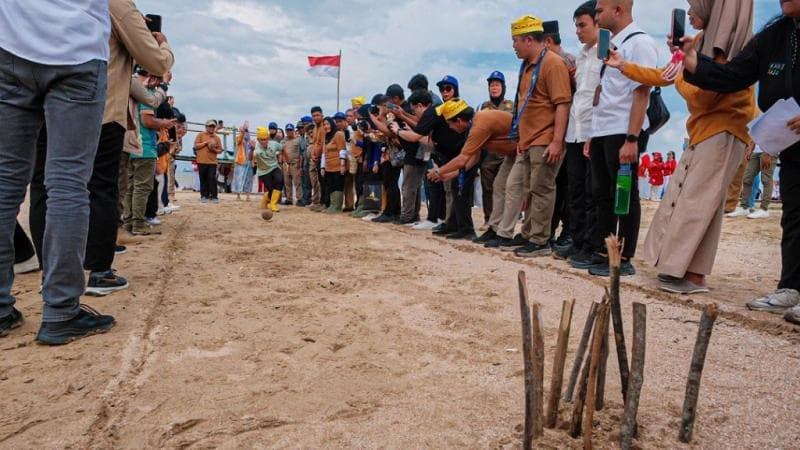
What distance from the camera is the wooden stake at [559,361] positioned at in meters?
1.28

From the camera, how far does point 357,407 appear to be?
61.9 inches

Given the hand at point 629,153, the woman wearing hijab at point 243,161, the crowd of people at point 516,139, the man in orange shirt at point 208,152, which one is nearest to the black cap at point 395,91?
the crowd of people at point 516,139

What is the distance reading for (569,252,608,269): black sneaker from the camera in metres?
3.69

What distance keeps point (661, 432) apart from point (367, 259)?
9.10 ft

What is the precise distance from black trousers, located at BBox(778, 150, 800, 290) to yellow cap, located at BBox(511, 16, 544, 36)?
84.2 inches

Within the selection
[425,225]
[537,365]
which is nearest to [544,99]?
[425,225]

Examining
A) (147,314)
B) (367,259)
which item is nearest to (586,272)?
(367,259)

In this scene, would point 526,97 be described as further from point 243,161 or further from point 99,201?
point 243,161

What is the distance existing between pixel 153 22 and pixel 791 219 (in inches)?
155

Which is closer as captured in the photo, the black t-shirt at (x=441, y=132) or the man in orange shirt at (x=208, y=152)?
the black t-shirt at (x=441, y=132)

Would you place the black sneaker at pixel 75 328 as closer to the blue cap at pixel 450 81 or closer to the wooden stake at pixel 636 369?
the wooden stake at pixel 636 369

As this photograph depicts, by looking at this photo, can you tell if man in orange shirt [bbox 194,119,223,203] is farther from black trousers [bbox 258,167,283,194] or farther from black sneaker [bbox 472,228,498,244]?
black sneaker [bbox 472,228,498,244]

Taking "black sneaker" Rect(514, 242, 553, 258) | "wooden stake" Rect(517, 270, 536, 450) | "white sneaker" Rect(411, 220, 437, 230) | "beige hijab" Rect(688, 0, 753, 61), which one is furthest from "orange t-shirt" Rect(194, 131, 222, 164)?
"wooden stake" Rect(517, 270, 536, 450)

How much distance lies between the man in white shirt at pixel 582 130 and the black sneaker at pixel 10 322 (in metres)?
3.35
